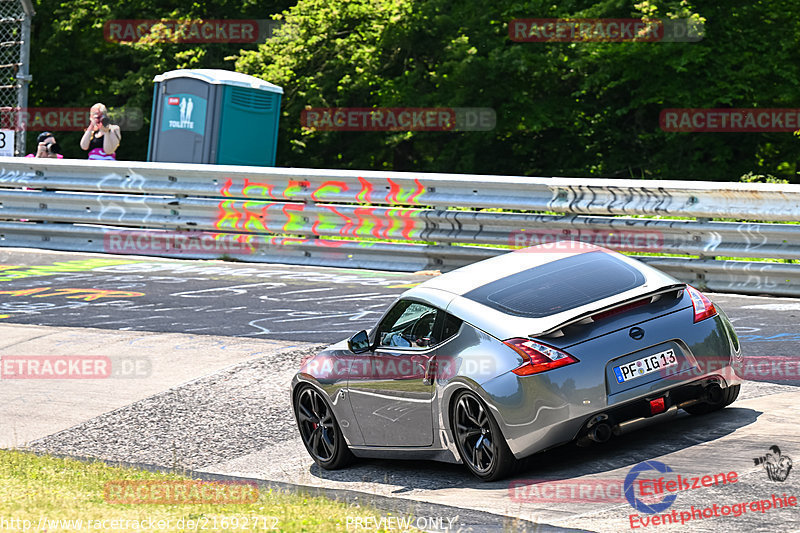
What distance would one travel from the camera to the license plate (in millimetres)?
6871

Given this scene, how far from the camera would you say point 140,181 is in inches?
656

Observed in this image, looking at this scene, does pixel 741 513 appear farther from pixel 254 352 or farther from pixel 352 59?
pixel 352 59

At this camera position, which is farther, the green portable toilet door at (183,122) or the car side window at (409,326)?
the green portable toilet door at (183,122)

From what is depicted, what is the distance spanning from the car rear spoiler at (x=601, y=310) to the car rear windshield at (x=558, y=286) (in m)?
0.12

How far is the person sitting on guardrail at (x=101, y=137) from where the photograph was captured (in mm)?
18609

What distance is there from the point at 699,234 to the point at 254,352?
4.74m

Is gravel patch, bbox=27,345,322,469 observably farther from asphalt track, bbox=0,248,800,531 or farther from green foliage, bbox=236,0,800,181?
green foliage, bbox=236,0,800,181

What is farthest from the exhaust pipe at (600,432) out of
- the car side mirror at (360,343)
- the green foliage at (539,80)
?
the green foliage at (539,80)

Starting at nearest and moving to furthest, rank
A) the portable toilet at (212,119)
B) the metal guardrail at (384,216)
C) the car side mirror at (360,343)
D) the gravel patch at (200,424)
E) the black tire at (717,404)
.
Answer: the black tire at (717,404) → the car side mirror at (360,343) → the gravel patch at (200,424) → the metal guardrail at (384,216) → the portable toilet at (212,119)

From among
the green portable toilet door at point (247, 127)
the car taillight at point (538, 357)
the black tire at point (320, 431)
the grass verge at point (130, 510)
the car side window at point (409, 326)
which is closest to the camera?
the grass verge at point (130, 510)

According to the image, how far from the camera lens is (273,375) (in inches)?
407

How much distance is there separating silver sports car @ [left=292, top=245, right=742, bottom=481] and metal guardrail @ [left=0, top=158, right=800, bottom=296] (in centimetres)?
471

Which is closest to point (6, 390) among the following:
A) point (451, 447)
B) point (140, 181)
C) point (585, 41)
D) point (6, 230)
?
point (451, 447)

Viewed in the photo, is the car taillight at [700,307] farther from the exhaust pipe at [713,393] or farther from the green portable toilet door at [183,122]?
the green portable toilet door at [183,122]
